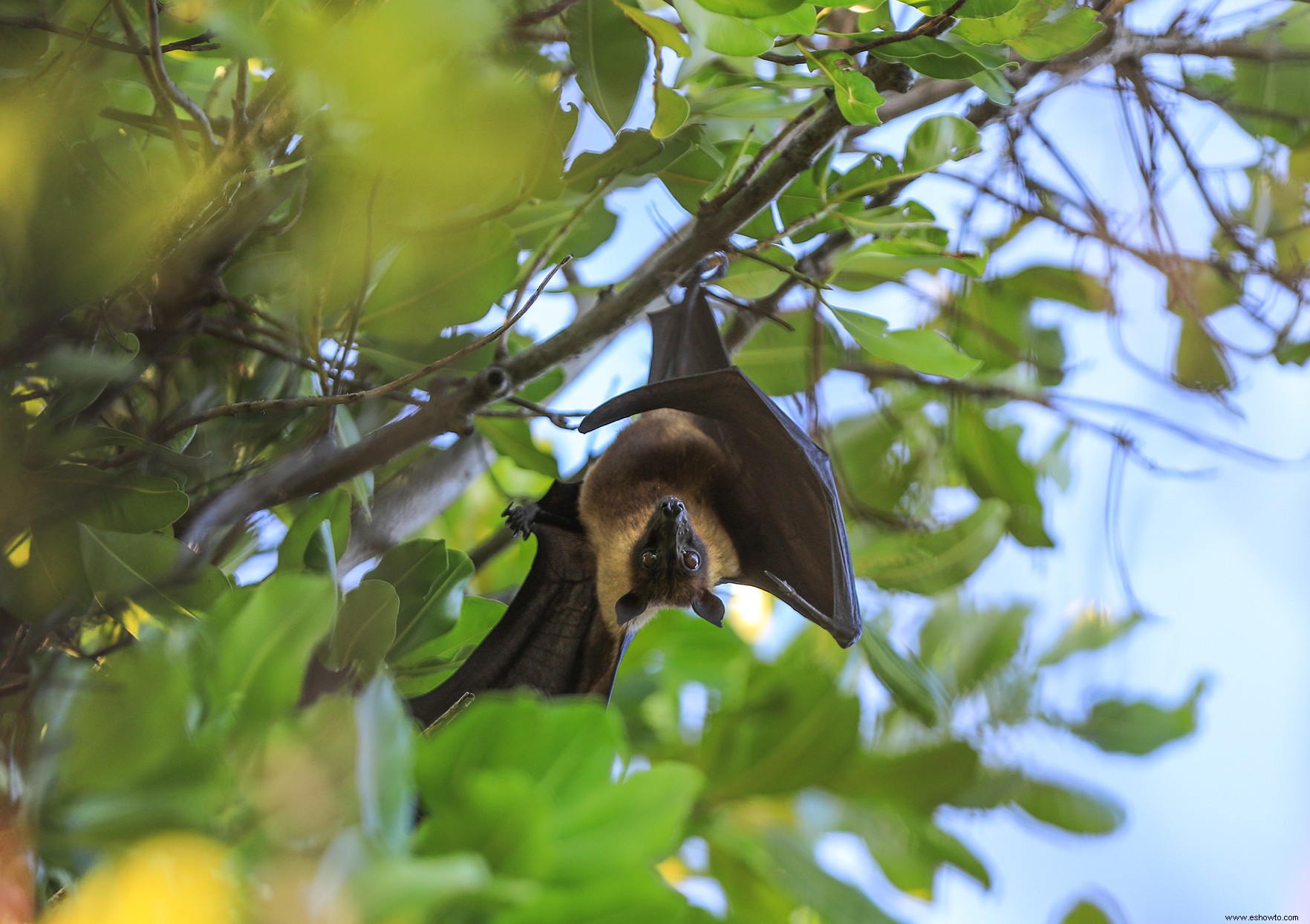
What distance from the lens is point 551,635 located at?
2.07m

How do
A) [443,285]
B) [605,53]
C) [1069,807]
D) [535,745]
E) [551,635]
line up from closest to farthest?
[535,745]
[605,53]
[443,285]
[551,635]
[1069,807]

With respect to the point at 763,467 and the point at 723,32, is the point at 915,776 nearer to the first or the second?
the point at 763,467

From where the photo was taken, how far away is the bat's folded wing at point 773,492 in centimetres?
192

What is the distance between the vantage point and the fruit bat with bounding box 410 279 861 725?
6.36ft

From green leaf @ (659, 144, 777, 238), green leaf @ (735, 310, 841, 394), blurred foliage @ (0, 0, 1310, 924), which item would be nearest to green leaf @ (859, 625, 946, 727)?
blurred foliage @ (0, 0, 1310, 924)

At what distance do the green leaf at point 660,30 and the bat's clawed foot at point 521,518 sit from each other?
122 cm

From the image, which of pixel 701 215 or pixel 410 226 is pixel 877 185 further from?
pixel 410 226

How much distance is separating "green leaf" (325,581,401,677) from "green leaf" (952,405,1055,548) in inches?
77.4

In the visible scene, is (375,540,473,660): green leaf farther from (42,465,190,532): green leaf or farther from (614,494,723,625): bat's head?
(614,494,723,625): bat's head

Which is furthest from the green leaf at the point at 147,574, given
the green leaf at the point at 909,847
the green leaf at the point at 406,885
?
the green leaf at the point at 909,847

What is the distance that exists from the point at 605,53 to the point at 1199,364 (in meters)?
1.82

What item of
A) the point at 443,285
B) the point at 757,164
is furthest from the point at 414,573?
the point at 757,164

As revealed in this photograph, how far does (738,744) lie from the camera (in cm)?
255

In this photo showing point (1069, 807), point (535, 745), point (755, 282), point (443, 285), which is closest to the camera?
point (535, 745)
